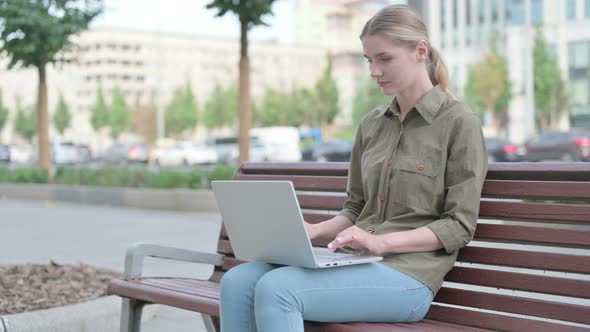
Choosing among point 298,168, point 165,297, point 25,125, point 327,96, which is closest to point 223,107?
point 327,96

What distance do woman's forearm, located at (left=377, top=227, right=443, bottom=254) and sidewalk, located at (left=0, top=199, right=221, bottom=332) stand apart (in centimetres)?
242

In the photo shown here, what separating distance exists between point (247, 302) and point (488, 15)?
7153cm

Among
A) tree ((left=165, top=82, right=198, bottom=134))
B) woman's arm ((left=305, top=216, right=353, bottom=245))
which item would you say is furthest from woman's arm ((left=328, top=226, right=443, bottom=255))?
tree ((left=165, top=82, right=198, bottom=134))

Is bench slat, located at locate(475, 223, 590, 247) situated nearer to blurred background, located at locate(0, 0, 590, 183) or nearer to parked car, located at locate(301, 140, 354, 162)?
blurred background, located at locate(0, 0, 590, 183)

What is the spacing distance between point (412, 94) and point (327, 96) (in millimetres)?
56549

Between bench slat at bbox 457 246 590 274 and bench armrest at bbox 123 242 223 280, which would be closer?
bench slat at bbox 457 246 590 274

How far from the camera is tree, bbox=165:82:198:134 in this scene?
76.4 meters

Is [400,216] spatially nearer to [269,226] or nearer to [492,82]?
[269,226]

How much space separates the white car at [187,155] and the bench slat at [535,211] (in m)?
44.4

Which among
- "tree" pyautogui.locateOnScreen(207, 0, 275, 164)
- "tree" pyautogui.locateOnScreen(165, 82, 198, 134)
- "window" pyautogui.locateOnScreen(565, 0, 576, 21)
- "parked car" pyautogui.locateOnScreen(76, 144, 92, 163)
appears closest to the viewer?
"tree" pyautogui.locateOnScreen(207, 0, 275, 164)

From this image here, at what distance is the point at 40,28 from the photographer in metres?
17.0

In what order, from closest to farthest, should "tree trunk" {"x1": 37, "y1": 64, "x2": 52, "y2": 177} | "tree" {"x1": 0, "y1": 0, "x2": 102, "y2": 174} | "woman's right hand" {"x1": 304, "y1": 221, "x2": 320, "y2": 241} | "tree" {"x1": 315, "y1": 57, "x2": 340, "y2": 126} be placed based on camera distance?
"woman's right hand" {"x1": 304, "y1": 221, "x2": 320, "y2": 241}
"tree" {"x1": 0, "y1": 0, "x2": 102, "y2": 174}
"tree trunk" {"x1": 37, "y1": 64, "x2": 52, "y2": 177}
"tree" {"x1": 315, "y1": 57, "x2": 340, "y2": 126}

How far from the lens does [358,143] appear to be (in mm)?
3088

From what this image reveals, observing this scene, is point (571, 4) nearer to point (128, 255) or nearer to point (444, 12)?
point (444, 12)
